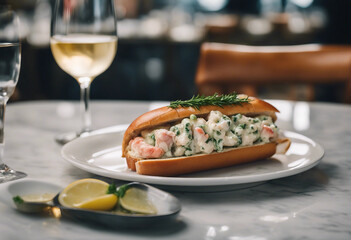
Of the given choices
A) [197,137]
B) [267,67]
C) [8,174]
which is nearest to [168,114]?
[197,137]

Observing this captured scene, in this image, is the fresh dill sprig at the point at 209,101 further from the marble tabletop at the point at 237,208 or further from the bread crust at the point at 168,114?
the marble tabletop at the point at 237,208

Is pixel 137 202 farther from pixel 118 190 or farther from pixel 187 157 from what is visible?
pixel 187 157

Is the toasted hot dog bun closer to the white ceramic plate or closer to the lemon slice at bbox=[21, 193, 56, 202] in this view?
the white ceramic plate

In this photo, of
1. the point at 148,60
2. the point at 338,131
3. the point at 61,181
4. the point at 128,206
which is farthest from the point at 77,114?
the point at 148,60

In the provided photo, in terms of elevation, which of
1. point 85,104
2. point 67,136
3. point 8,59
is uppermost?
point 8,59

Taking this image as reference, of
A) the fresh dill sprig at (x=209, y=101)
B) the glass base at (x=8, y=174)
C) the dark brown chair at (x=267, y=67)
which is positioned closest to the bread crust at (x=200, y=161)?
the fresh dill sprig at (x=209, y=101)
